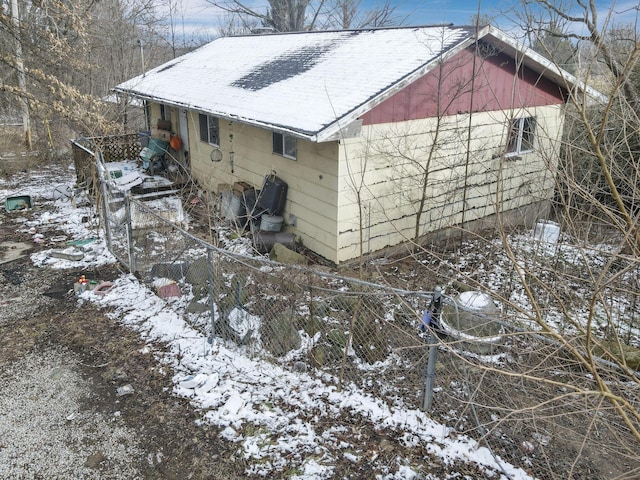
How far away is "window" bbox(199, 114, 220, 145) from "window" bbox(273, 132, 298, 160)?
9.80 feet

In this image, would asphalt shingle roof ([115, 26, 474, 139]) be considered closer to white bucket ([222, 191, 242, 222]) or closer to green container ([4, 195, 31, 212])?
white bucket ([222, 191, 242, 222])

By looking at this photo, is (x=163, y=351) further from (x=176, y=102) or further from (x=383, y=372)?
(x=176, y=102)

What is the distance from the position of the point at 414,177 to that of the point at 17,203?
401 inches

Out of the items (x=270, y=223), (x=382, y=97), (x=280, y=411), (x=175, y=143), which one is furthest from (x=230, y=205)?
(x=280, y=411)

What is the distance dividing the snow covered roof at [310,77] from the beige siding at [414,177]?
0.75m

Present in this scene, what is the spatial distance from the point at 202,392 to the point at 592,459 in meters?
3.95

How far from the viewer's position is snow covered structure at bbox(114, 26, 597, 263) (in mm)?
8625

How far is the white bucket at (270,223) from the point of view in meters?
9.95

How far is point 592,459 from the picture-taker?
4.41 metres

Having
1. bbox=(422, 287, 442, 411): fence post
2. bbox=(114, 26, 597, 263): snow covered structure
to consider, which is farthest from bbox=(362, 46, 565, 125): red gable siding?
bbox=(422, 287, 442, 411): fence post

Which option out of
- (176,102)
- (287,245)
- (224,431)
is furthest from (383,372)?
(176,102)

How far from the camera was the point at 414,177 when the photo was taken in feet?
32.1

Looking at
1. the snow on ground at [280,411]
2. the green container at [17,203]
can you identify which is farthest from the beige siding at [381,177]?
the green container at [17,203]

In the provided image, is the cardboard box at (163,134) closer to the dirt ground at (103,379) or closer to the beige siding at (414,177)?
the dirt ground at (103,379)
